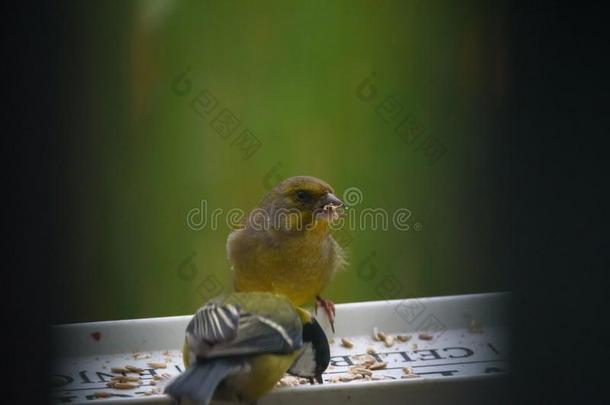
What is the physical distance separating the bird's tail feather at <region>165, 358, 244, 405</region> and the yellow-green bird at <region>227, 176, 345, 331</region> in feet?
4.15

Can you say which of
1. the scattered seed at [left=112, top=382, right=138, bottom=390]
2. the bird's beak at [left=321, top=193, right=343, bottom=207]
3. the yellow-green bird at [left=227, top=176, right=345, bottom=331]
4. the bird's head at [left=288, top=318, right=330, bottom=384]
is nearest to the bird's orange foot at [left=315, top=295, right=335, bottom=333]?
the yellow-green bird at [left=227, top=176, right=345, bottom=331]

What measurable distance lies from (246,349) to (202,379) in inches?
11.1

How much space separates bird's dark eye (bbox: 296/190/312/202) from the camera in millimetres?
3775

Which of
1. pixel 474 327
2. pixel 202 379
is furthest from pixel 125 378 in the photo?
pixel 474 327

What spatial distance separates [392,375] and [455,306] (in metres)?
0.81

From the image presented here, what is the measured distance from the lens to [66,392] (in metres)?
2.70

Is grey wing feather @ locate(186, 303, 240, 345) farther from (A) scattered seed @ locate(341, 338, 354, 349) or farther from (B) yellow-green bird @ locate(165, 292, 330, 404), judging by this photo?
(A) scattered seed @ locate(341, 338, 354, 349)

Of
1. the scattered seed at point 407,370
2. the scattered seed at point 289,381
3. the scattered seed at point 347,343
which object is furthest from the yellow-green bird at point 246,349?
the scattered seed at point 347,343

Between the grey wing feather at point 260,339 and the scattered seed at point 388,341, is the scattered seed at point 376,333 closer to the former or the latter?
the scattered seed at point 388,341

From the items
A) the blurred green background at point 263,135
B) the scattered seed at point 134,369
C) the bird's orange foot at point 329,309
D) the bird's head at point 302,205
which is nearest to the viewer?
the scattered seed at point 134,369

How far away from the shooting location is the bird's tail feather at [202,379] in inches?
86.1

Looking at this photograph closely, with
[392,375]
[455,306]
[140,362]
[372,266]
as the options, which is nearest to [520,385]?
[392,375]

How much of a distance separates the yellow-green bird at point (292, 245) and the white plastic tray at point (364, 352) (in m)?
0.28

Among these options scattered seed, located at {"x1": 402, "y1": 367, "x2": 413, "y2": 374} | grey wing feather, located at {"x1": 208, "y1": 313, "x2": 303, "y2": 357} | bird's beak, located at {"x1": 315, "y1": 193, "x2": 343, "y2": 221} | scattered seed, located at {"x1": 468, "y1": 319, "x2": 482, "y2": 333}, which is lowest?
scattered seed, located at {"x1": 402, "y1": 367, "x2": 413, "y2": 374}
